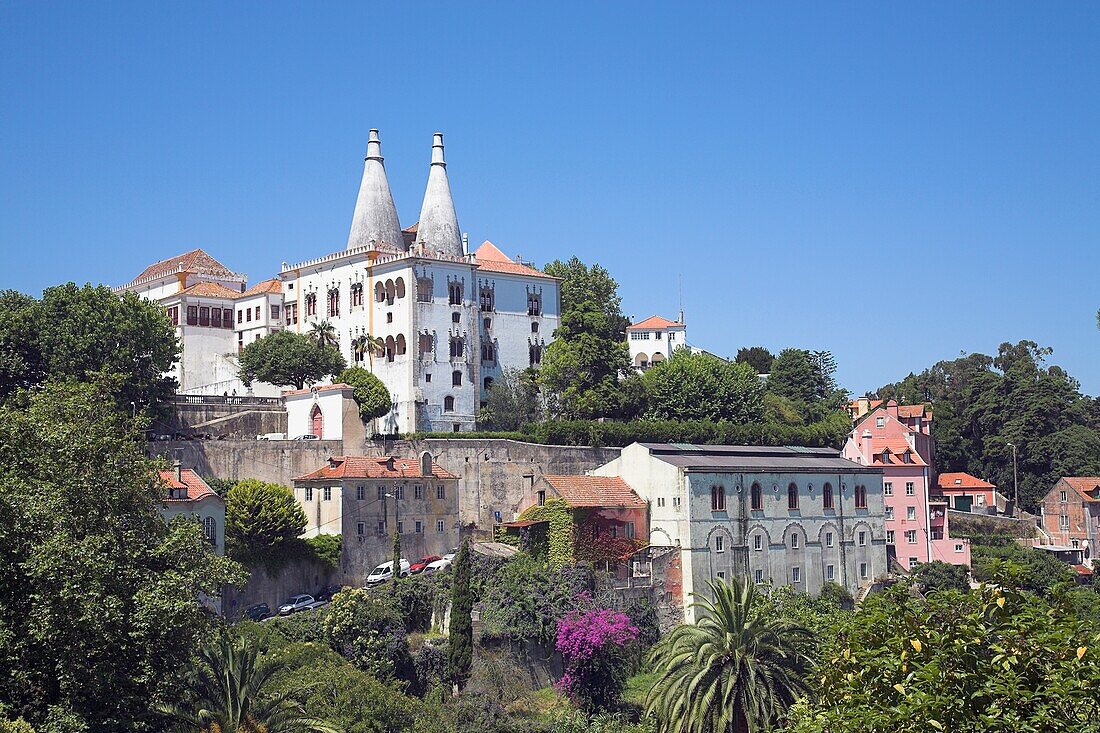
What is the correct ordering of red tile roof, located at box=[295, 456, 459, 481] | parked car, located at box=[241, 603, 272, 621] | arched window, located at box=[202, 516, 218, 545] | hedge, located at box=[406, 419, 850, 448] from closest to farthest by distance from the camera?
arched window, located at box=[202, 516, 218, 545]
parked car, located at box=[241, 603, 272, 621]
red tile roof, located at box=[295, 456, 459, 481]
hedge, located at box=[406, 419, 850, 448]

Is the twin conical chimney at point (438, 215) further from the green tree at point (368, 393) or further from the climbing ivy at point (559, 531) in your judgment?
the climbing ivy at point (559, 531)

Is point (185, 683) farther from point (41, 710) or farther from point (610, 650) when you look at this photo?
point (610, 650)

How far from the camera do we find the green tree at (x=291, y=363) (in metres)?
82.1

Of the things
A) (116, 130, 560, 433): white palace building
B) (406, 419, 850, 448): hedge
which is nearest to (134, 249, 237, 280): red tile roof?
(116, 130, 560, 433): white palace building

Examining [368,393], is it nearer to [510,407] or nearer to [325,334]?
[510,407]

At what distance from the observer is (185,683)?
35.0 meters

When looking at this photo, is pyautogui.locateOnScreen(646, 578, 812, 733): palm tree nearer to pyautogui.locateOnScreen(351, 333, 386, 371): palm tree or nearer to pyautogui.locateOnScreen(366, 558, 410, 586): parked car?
pyautogui.locateOnScreen(366, 558, 410, 586): parked car

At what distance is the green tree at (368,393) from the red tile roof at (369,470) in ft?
40.7

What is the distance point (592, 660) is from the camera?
53781 mm

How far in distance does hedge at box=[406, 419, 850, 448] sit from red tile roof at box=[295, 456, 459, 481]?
6.99m

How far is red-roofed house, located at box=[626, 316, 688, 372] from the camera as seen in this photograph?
111 meters

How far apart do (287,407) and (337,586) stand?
18206 mm

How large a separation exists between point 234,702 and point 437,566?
25856 mm

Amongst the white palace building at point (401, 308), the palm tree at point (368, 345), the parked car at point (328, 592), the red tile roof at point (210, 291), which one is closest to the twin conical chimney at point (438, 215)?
the white palace building at point (401, 308)
